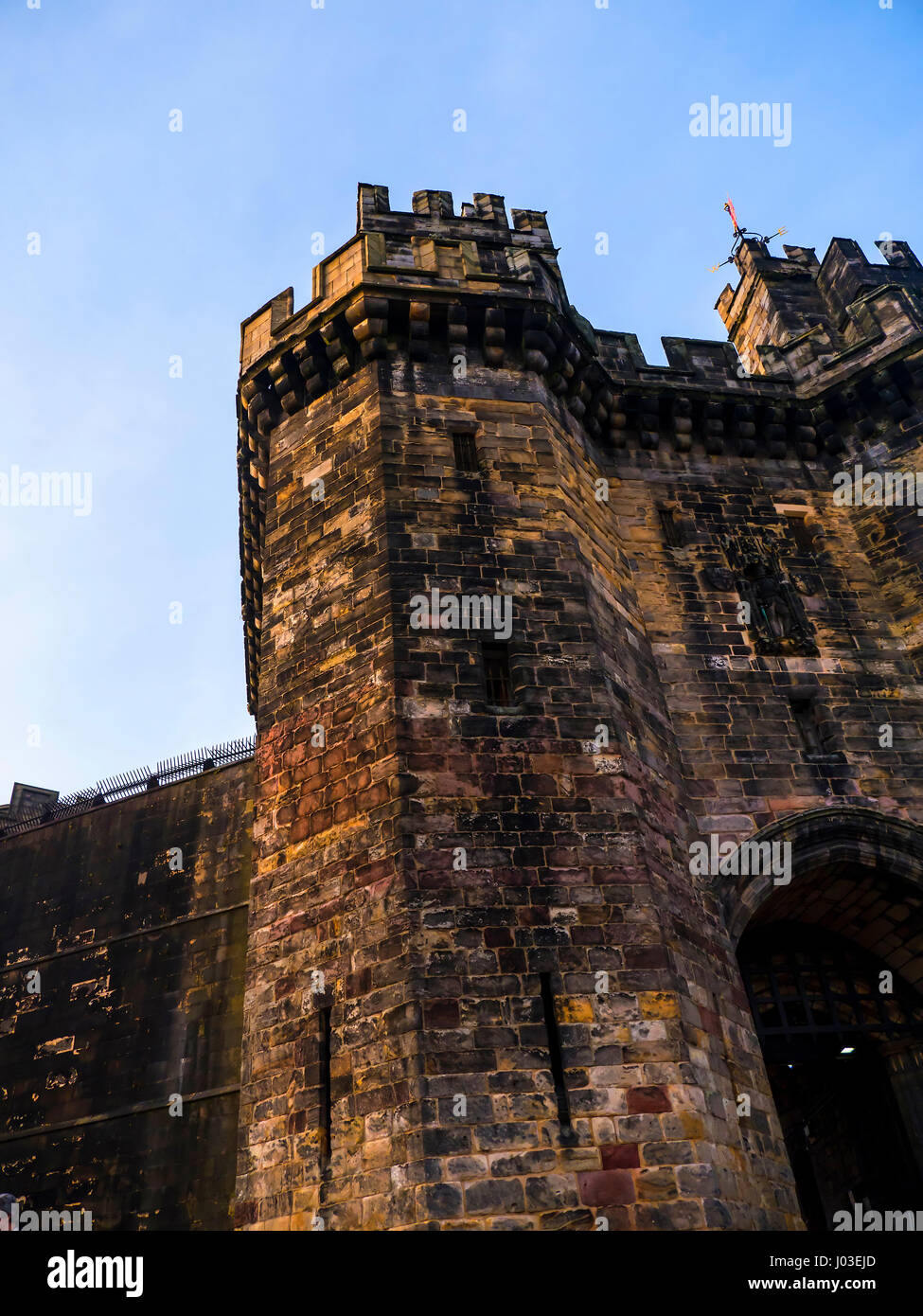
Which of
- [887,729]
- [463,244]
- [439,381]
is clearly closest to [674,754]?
[887,729]

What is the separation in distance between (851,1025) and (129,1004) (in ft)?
27.3

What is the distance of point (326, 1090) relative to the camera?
22.1 ft

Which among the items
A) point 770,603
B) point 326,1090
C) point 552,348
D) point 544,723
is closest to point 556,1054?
point 326,1090

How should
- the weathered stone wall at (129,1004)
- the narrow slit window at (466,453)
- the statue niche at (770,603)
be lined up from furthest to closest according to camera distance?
the statue niche at (770,603) → the weathered stone wall at (129,1004) → the narrow slit window at (466,453)

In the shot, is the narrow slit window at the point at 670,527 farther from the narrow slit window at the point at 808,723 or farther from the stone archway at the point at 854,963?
the stone archway at the point at 854,963

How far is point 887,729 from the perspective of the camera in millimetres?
10414

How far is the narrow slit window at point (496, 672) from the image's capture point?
8422 millimetres

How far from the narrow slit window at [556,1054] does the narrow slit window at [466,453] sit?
5164mm

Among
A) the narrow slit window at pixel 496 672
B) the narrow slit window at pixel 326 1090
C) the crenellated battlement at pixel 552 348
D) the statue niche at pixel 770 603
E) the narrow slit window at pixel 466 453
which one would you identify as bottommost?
Answer: the narrow slit window at pixel 326 1090

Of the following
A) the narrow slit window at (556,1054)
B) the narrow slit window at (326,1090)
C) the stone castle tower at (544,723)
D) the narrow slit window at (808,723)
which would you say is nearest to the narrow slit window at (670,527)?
the stone castle tower at (544,723)

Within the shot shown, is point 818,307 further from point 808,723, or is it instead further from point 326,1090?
point 326,1090

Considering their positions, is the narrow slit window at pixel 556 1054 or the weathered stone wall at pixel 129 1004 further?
Answer: the weathered stone wall at pixel 129 1004
